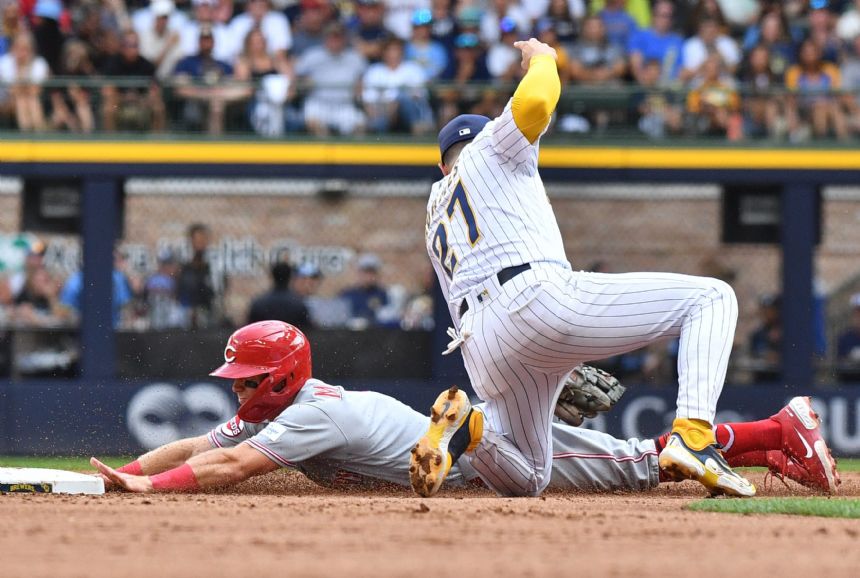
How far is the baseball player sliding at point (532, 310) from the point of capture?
492 cm

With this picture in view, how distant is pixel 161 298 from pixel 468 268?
5725 mm

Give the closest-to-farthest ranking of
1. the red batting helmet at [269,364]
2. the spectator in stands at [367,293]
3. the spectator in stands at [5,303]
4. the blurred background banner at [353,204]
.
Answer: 1. the red batting helmet at [269,364]
2. the blurred background banner at [353,204]
3. the spectator in stands at [5,303]
4. the spectator in stands at [367,293]

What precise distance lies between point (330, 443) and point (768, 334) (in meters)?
6.18

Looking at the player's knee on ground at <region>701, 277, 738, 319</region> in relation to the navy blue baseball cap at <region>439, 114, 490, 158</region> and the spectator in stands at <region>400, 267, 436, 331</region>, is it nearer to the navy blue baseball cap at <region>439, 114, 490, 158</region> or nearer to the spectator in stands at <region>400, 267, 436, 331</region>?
the navy blue baseball cap at <region>439, 114, 490, 158</region>

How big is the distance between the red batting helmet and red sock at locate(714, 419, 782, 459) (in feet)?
6.15

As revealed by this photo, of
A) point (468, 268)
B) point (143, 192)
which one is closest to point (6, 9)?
point (143, 192)

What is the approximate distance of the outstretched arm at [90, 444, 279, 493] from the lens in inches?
202

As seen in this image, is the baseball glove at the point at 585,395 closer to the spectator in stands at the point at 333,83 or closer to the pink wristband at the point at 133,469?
the pink wristband at the point at 133,469

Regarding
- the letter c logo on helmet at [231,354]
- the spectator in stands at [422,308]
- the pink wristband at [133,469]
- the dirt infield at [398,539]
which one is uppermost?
the letter c logo on helmet at [231,354]

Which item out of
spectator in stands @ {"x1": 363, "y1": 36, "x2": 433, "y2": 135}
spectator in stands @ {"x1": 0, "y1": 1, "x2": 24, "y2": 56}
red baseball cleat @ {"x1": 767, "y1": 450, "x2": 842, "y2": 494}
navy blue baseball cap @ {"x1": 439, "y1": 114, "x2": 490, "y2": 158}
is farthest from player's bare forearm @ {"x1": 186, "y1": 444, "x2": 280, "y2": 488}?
spectator in stands @ {"x1": 0, "y1": 1, "x2": 24, "y2": 56}

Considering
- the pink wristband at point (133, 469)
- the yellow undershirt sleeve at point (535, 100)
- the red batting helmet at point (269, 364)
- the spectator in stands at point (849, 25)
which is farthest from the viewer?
the spectator in stands at point (849, 25)

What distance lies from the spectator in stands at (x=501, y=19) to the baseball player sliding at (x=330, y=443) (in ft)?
19.8

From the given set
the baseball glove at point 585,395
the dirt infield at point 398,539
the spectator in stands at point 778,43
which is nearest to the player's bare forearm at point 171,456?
the dirt infield at point 398,539

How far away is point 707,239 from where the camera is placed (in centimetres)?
1080
